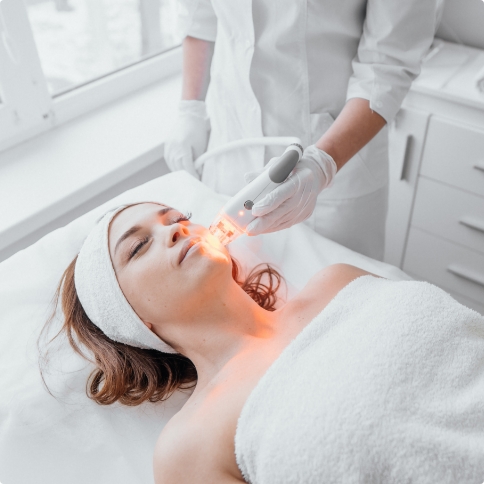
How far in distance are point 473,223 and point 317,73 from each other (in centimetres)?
108

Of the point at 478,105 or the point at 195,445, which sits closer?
the point at 195,445

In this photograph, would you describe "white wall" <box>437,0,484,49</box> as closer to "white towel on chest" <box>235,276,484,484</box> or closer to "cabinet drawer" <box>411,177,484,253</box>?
Answer: "cabinet drawer" <box>411,177,484,253</box>

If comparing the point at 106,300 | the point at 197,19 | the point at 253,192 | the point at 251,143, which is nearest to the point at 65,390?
the point at 106,300

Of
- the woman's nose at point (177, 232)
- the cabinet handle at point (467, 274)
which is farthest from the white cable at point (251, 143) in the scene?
the cabinet handle at point (467, 274)

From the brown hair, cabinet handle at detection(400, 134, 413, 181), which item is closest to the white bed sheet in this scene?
the brown hair

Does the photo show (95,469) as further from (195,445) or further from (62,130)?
(62,130)

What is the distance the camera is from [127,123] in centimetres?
222

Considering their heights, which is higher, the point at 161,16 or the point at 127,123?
the point at 161,16

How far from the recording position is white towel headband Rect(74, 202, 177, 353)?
1285 mm

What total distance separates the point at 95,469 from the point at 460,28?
2.21 meters

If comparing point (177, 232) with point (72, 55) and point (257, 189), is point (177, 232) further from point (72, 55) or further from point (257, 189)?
point (72, 55)

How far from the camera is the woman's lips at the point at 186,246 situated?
49.1 inches

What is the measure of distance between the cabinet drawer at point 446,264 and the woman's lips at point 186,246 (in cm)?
138

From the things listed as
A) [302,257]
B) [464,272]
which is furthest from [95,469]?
[464,272]
